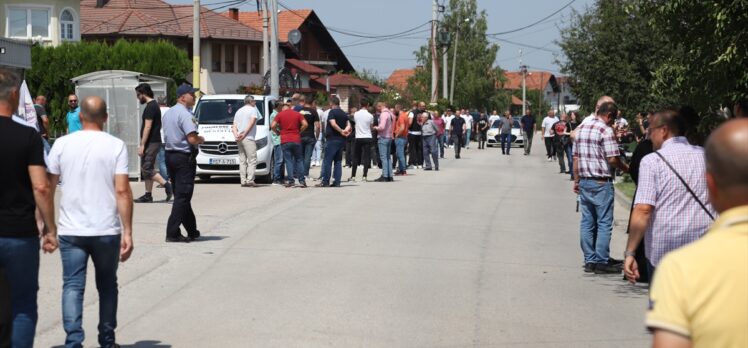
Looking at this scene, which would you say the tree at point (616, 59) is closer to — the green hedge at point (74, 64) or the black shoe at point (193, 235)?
the black shoe at point (193, 235)

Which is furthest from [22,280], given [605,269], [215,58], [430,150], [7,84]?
[215,58]

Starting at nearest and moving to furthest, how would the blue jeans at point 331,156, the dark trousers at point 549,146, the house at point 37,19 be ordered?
1. the blue jeans at point 331,156
2. the dark trousers at point 549,146
3. the house at point 37,19

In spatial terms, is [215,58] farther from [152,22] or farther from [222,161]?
[222,161]

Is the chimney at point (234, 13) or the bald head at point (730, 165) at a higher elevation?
the chimney at point (234, 13)

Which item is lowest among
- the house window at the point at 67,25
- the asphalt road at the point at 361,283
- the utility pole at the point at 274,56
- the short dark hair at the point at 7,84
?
the asphalt road at the point at 361,283

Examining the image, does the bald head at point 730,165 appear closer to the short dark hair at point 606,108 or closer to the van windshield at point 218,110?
the short dark hair at point 606,108

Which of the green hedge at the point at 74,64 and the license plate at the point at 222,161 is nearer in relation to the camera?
the license plate at the point at 222,161

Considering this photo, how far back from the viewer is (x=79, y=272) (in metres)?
6.54

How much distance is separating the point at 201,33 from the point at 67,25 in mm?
7496

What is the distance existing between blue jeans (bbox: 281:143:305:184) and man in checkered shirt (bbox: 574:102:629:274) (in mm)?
9845

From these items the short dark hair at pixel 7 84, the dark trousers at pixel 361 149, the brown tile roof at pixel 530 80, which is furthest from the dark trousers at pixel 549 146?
the brown tile roof at pixel 530 80

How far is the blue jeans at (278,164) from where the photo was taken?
21.8 m

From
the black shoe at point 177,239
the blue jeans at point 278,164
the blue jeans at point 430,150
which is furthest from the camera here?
the blue jeans at point 430,150

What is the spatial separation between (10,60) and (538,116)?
9302 cm
